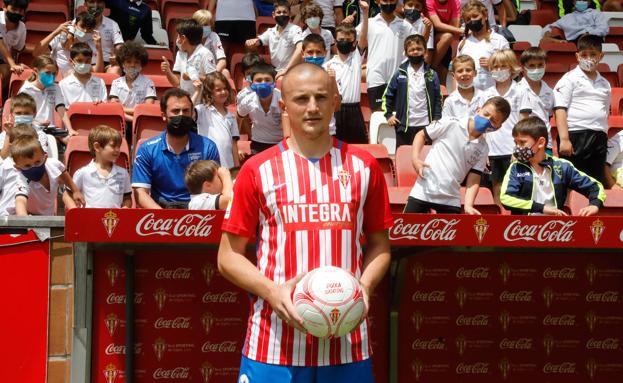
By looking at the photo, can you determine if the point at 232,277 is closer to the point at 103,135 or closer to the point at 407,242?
the point at 407,242

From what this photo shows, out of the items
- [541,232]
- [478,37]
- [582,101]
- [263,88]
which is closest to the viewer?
[541,232]

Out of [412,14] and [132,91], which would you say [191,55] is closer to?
[132,91]

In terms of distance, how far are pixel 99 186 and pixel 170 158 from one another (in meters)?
0.95

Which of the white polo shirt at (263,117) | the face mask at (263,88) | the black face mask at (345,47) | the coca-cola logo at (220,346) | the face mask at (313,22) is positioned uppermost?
the face mask at (313,22)

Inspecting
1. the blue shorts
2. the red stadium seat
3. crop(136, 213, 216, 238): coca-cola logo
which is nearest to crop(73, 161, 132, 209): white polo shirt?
the red stadium seat

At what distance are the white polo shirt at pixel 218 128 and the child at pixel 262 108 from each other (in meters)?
0.48

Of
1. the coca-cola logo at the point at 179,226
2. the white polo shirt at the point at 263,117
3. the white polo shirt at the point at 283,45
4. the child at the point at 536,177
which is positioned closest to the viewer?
the coca-cola logo at the point at 179,226

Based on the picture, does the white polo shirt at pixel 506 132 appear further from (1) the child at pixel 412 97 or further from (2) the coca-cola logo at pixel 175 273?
(2) the coca-cola logo at pixel 175 273

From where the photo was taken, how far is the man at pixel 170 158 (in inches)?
291

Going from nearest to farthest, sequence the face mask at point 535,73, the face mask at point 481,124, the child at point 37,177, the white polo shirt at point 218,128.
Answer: the face mask at point 481,124
the child at point 37,177
the white polo shirt at point 218,128
the face mask at point 535,73

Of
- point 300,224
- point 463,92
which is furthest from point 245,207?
point 463,92

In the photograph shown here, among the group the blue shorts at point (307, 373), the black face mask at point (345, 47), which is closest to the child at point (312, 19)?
the black face mask at point (345, 47)

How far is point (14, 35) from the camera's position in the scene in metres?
12.0

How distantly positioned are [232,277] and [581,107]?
680 cm
